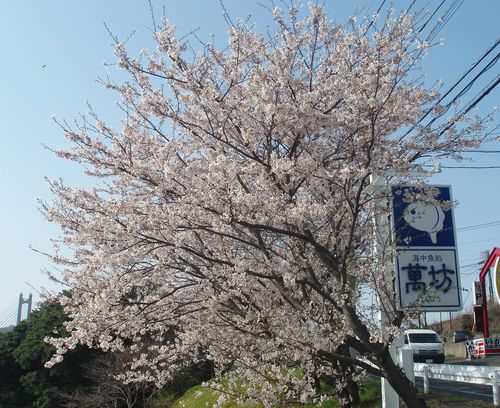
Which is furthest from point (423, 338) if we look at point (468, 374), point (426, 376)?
point (468, 374)

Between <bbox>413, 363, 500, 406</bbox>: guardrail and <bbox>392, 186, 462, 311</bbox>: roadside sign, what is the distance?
9.89 feet

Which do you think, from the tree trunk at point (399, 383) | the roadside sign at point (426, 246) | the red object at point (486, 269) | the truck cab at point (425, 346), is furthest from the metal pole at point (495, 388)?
the truck cab at point (425, 346)

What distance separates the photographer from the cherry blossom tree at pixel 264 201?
20.1ft

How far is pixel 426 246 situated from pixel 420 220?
0.33 meters

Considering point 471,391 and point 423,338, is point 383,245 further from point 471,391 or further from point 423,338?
point 423,338

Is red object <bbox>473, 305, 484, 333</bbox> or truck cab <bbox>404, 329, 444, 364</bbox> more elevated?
red object <bbox>473, 305, 484, 333</bbox>

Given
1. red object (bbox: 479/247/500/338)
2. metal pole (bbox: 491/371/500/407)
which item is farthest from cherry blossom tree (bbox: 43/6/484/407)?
red object (bbox: 479/247/500/338)

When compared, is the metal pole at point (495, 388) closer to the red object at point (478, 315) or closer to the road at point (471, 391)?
the road at point (471, 391)

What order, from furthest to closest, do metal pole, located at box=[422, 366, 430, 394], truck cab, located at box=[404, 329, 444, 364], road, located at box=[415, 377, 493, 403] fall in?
truck cab, located at box=[404, 329, 444, 364] → metal pole, located at box=[422, 366, 430, 394] → road, located at box=[415, 377, 493, 403]

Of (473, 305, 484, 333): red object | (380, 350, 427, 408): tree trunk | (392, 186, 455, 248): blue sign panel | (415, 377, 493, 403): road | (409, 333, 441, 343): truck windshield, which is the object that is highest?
(392, 186, 455, 248): blue sign panel

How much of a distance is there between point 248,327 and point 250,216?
1.72m

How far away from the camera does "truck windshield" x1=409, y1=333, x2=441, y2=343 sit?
2383 centimetres

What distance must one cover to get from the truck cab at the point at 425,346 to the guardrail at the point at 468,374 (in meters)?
10.6

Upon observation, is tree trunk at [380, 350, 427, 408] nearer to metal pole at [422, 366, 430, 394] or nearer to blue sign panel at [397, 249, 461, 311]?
blue sign panel at [397, 249, 461, 311]
